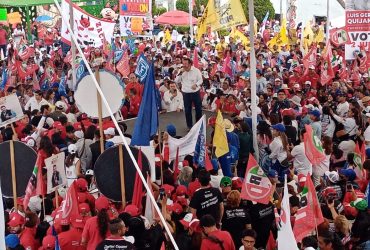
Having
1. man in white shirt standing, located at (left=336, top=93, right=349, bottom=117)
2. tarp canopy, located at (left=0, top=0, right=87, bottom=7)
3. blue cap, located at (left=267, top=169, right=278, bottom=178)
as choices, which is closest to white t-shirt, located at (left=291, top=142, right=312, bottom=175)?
blue cap, located at (left=267, top=169, right=278, bottom=178)

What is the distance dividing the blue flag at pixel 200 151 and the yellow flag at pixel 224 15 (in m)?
3.36

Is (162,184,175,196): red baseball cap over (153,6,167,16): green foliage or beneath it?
beneath

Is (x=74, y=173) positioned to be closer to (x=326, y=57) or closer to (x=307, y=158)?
(x=307, y=158)

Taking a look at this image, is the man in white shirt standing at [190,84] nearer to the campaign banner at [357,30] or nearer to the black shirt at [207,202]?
the campaign banner at [357,30]

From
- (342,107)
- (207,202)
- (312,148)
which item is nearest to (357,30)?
(342,107)

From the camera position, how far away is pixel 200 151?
34.0 ft

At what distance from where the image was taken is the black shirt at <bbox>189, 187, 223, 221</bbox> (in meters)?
8.09

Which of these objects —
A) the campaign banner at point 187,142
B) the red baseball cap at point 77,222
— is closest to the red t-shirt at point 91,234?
the red baseball cap at point 77,222

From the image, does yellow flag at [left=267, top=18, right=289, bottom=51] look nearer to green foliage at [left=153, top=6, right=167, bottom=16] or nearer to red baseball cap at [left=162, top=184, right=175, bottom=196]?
red baseball cap at [left=162, top=184, right=175, bottom=196]

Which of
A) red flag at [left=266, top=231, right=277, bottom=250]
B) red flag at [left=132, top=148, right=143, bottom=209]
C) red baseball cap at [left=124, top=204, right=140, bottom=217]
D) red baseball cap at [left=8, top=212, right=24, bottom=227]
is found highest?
red flag at [left=132, top=148, right=143, bottom=209]

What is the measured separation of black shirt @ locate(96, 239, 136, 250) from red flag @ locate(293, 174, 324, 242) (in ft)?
5.92

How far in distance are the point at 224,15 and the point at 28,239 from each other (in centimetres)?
753

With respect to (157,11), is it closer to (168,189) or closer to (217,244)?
(168,189)

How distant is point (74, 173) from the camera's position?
31.5 feet
